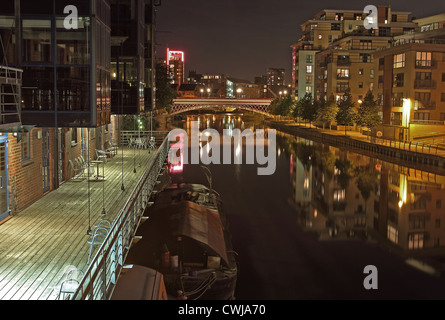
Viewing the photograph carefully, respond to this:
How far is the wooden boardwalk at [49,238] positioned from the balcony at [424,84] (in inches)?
1619

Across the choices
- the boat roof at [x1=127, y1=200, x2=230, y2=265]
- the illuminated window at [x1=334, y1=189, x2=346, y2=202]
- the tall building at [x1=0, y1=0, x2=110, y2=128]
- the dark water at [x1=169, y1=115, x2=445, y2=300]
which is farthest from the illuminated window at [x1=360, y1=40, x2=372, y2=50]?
the tall building at [x1=0, y1=0, x2=110, y2=128]

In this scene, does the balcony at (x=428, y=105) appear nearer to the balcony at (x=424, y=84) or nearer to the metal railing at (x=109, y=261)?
the balcony at (x=424, y=84)

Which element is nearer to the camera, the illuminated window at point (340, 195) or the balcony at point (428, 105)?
the illuminated window at point (340, 195)

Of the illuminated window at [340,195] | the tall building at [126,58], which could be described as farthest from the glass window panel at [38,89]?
the illuminated window at [340,195]

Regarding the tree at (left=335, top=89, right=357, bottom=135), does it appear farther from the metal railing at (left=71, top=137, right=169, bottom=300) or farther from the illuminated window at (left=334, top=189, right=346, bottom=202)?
the metal railing at (left=71, top=137, right=169, bottom=300)

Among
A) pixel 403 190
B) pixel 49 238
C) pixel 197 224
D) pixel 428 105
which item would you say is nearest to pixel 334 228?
pixel 197 224

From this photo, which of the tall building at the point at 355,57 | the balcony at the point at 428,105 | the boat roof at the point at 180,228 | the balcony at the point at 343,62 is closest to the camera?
the boat roof at the point at 180,228

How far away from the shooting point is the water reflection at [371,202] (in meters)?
24.8

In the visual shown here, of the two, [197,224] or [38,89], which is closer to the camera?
[38,89]

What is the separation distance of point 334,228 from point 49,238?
1690 cm

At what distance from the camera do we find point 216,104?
10538 cm

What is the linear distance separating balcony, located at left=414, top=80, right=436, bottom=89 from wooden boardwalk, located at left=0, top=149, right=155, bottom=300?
41.1m

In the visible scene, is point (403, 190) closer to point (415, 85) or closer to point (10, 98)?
point (415, 85)
